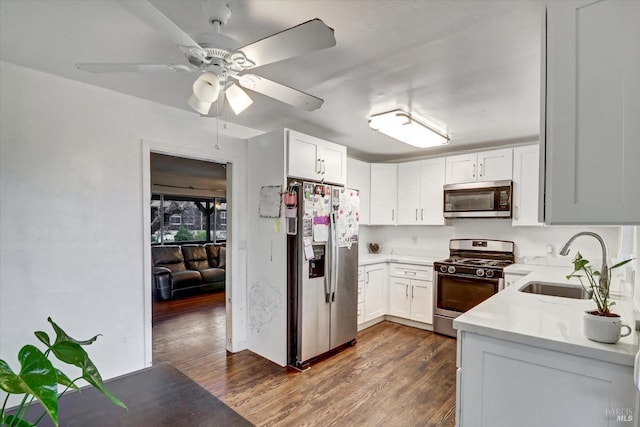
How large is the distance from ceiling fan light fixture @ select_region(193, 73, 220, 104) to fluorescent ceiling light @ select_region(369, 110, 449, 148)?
5.45 feet

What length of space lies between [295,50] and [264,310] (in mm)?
2481

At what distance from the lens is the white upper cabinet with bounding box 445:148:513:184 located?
362cm

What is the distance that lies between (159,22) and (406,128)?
2.31m

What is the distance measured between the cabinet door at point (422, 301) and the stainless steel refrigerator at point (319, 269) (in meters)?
1.01

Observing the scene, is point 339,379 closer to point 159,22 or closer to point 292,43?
point 292,43

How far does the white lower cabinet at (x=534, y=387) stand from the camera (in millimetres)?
1188

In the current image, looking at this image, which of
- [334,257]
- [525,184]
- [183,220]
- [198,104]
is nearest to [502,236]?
[525,184]

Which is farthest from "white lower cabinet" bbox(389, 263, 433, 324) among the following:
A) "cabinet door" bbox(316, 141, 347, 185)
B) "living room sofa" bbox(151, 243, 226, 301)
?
"living room sofa" bbox(151, 243, 226, 301)

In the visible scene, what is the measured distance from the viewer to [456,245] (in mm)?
4168

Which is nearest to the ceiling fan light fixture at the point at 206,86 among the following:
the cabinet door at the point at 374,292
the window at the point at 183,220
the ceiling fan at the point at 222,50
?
the ceiling fan at the point at 222,50

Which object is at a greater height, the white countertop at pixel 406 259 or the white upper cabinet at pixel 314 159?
the white upper cabinet at pixel 314 159

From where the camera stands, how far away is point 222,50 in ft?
4.65

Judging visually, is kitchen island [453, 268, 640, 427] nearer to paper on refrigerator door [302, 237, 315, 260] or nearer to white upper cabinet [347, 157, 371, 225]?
paper on refrigerator door [302, 237, 315, 260]

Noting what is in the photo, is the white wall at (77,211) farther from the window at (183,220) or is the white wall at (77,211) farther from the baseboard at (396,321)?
the window at (183,220)
